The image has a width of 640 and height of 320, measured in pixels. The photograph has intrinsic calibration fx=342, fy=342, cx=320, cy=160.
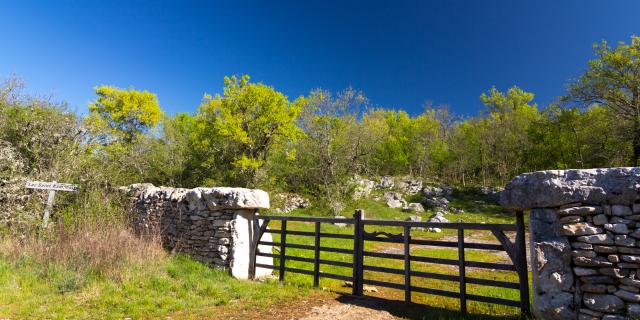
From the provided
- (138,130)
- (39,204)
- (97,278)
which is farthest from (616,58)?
(138,130)

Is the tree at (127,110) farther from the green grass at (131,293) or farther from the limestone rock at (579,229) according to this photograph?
the limestone rock at (579,229)

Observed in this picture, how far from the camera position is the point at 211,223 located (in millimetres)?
9039

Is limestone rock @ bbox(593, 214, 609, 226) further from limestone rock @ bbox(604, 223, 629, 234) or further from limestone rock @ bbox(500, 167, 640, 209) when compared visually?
limestone rock @ bbox(500, 167, 640, 209)

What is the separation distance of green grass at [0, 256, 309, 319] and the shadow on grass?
123 centimetres

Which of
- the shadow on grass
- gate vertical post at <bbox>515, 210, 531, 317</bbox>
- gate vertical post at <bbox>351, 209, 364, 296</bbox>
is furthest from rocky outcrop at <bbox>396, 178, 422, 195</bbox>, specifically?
gate vertical post at <bbox>515, 210, 531, 317</bbox>

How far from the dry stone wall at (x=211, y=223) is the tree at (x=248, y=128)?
13036 mm

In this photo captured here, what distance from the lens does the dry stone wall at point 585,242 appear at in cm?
430

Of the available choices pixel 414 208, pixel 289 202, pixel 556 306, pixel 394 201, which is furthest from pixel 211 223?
pixel 394 201

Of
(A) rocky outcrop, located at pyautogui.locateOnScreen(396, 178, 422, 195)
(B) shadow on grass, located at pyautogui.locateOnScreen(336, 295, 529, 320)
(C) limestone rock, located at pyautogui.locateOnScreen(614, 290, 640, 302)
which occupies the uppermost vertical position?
(A) rocky outcrop, located at pyautogui.locateOnScreen(396, 178, 422, 195)

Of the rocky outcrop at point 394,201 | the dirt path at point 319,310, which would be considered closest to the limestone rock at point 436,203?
the rocky outcrop at point 394,201

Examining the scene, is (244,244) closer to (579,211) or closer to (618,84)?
(579,211)

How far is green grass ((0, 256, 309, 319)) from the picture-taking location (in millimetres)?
5910

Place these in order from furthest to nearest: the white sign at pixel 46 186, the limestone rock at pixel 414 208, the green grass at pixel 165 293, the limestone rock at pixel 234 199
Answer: the limestone rock at pixel 414 208 → the white sign at pixel 46 186 → the limestone rock at pixel 234 199 → the green grass at pixel 165 293

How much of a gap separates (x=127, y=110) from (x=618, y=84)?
3779 cm
